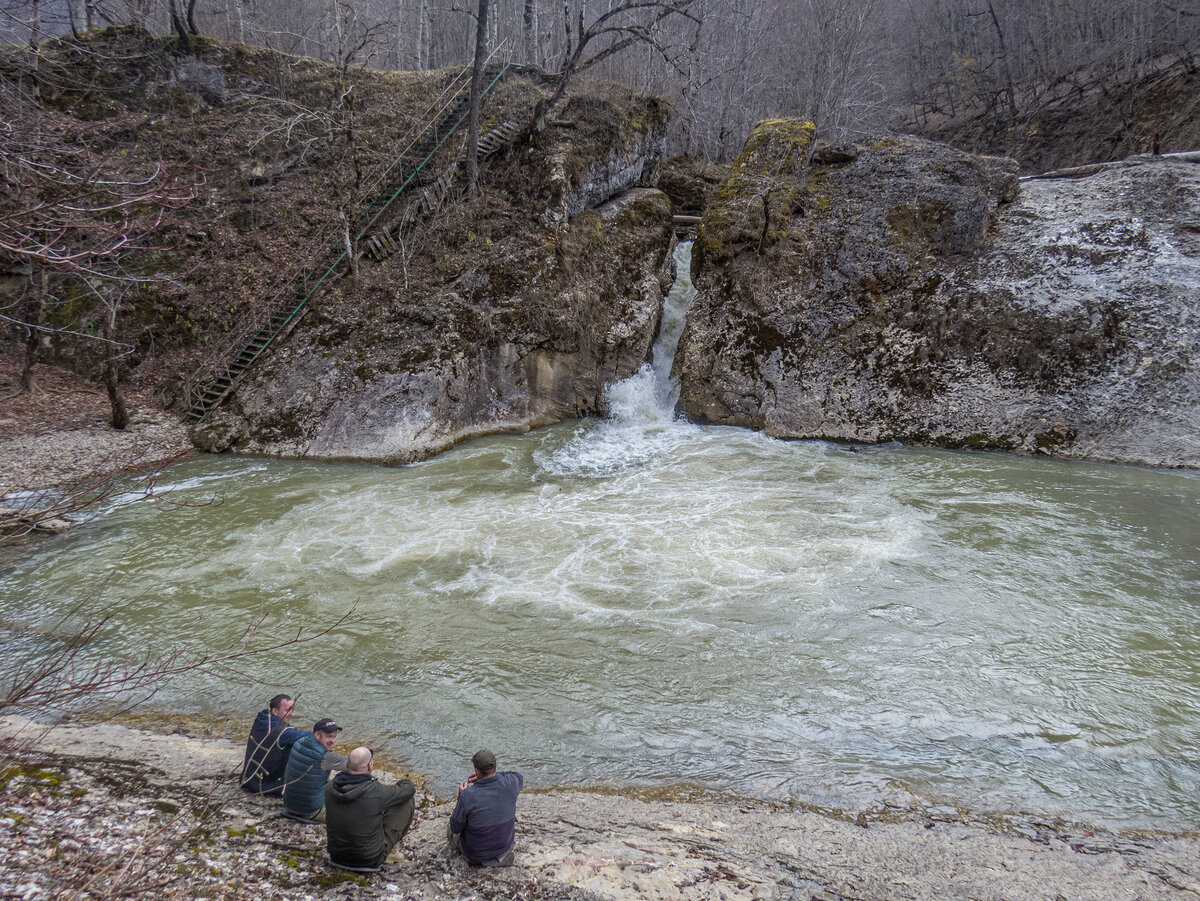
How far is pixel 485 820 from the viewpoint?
4.16 meters

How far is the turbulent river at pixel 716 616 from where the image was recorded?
545 centimetres

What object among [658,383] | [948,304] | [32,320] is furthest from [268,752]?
[32,320]

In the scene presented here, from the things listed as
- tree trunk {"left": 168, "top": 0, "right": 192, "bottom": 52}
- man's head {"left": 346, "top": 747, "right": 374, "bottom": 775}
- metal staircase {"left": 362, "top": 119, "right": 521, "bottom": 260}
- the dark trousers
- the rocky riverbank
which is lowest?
the dark trousers

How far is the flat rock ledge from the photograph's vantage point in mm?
3762

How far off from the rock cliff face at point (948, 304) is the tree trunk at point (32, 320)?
13335 millimetres

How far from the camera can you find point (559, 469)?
12.4m

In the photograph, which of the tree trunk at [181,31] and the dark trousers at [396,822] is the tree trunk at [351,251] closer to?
the tree trunk at [181,31]

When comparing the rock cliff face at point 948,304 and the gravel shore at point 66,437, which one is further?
the rock cliff face at point 948,304

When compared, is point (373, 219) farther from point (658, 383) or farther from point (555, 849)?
point (555, 849)

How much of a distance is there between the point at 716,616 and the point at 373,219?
1396 centimetres

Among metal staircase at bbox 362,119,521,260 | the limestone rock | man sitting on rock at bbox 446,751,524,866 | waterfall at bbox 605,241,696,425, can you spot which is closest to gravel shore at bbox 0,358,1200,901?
man sitting on rock at bbox 446,751,524,866

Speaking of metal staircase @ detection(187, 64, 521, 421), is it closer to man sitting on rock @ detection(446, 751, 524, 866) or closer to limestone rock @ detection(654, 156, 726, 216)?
limestone rock @ detection(654, 156, 726, 216)

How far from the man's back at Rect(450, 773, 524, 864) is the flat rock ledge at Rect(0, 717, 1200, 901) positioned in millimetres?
134

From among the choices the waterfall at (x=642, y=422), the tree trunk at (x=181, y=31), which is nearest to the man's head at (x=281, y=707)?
the waterfall at (x=642, y=422)
